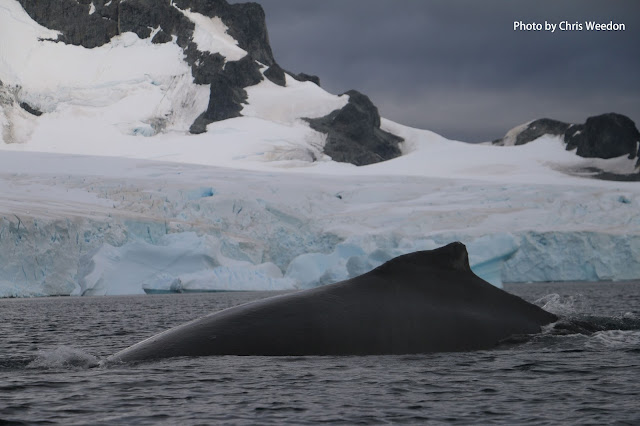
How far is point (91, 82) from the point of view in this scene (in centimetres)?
9894

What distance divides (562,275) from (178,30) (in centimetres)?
7784

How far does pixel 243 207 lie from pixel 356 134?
64419 mm

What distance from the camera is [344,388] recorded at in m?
7.41

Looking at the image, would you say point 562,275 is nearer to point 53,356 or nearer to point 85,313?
point 85,313

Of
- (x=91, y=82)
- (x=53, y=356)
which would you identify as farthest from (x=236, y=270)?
(x=91, y=82)

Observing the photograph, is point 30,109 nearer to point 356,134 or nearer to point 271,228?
point 356,134

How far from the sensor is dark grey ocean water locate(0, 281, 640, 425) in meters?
6.52

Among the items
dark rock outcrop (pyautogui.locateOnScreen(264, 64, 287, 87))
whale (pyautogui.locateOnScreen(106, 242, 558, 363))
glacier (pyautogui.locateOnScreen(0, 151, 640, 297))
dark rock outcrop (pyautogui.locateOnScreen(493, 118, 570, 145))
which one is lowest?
whale (pyautogui.locateOnScreen(106, 242, 558, 363))

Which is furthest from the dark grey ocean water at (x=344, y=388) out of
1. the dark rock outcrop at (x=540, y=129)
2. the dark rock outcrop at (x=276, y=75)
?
the dark rock outcrop at (x=276, y=75)

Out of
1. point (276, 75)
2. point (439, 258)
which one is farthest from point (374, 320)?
point (276, 75)

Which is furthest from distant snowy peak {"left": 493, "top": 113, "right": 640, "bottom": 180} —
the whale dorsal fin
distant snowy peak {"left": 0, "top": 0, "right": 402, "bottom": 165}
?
the whale dorsal fin

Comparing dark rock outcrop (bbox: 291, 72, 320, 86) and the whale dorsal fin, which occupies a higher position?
dark rock outcrop (bbox: 291, 72, 320, 86)

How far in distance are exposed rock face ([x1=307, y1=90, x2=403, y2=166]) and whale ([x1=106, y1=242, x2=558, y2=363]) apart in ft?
290

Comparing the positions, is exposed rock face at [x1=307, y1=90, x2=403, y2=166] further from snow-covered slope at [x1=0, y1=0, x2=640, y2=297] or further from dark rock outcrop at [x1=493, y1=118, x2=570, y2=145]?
dark rock outcrop at [x1=493, y1=118, x2=570, y2=145]
